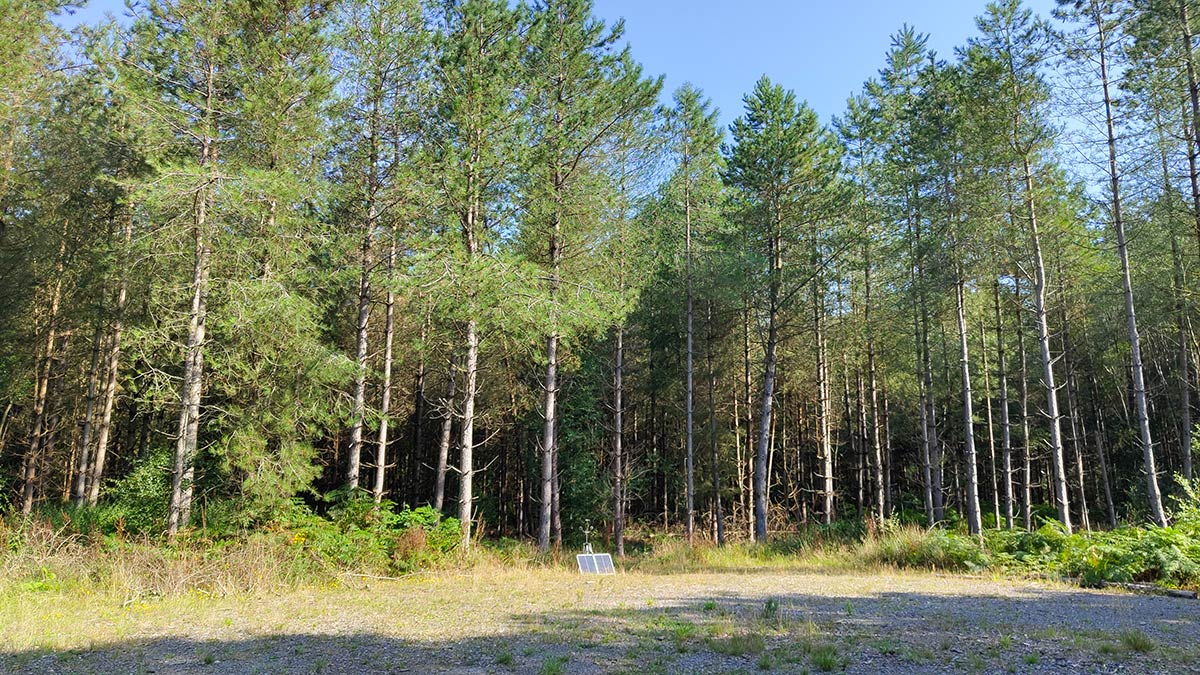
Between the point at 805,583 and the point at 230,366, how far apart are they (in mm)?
10271

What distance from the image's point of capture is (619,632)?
6.06 metres

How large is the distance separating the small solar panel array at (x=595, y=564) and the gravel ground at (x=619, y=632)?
8.54ft

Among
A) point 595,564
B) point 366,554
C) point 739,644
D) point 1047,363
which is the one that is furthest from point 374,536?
point 1047,363

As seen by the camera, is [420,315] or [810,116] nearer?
[420,315]

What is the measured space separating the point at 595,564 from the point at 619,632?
5.77 meters

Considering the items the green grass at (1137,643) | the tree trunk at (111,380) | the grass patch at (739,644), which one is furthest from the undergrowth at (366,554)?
the grass patch at (739,644)

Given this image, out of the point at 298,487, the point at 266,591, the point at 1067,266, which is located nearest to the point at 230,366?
the point at 298,487

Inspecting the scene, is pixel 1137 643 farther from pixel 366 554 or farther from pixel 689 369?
pixel 689 369

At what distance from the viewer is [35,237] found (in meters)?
14.5

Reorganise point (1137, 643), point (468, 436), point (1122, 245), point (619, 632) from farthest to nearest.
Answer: point (468, 436)
point (1122, 245)
point (619, 632)
point (1137, 643)

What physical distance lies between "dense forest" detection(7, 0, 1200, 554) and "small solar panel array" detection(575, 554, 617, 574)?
1958mm

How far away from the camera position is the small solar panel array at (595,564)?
11.4 meters

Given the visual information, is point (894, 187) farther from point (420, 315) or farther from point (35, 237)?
point (35, 237)

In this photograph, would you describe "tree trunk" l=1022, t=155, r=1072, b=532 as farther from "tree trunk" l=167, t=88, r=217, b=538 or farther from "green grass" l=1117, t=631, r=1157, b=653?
"tree trunk" l=167, t=88, r=217, b=538
